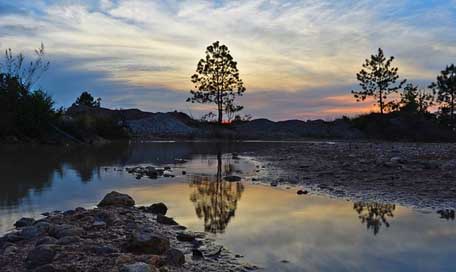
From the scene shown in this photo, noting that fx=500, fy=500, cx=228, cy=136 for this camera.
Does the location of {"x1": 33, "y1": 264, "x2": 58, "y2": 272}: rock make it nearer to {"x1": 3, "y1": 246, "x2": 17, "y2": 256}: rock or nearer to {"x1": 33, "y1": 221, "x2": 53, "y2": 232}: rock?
{"x1": 3, "y1": 246, "x2": 17, "y2": 256}: rock

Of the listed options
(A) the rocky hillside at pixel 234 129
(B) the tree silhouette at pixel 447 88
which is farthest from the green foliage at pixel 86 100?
(B) the tree silhouette at pixel 447 88

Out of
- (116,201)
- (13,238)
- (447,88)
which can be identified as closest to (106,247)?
(13,238)

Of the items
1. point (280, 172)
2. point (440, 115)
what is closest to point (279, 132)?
point (440, 115)

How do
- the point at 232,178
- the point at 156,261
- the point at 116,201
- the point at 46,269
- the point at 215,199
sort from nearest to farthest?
the point at 46,269 → the point at 156,261 → the point at 116,201 → the point at 215,199 → the point at 232,178

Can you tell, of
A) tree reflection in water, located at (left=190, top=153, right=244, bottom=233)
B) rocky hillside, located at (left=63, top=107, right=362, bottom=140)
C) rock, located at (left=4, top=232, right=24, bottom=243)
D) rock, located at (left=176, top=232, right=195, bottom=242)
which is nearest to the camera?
rock, located at (left=4, top=232, right=24, bottom=243)

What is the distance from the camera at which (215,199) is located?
11.4 m

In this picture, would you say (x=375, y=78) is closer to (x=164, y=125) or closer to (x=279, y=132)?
(x=279, y=132)

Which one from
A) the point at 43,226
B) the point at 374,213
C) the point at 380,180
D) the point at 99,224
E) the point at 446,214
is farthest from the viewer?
the point at 380,180

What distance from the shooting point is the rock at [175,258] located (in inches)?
230

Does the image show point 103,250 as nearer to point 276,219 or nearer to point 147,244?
point 147,244

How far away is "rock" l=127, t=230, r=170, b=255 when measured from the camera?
6.12 m

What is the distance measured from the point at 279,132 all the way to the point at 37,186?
47.5 meters

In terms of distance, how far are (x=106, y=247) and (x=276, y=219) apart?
3530 mm

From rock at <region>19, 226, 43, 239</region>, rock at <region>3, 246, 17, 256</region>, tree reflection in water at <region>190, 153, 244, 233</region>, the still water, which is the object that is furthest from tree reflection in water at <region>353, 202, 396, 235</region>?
rock at <region>3, 246, 17, 256</region>
